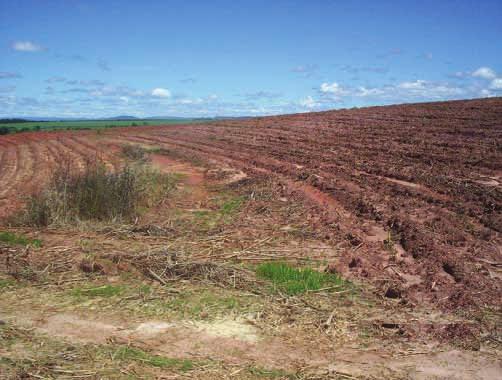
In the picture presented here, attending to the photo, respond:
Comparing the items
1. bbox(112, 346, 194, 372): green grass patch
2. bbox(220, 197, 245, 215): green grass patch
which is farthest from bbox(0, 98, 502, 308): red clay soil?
bbox(112, 346, 194, 372): green grass patch

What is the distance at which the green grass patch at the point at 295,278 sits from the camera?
6621 millimetres

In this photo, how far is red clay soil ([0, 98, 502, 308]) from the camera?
7199 millimetres

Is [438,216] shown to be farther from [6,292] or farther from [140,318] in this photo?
[6,292]

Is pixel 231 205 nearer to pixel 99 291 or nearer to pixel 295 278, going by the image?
pixel 295 278

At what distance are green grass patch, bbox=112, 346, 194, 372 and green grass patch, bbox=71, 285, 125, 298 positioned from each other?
1592 mm

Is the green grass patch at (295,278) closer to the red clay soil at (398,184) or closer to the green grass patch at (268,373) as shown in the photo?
the red clay soil at (398,184)

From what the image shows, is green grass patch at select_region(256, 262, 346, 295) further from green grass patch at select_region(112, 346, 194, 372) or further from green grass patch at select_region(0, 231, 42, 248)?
green grass patch at select_region(0, 231, 42, 248)

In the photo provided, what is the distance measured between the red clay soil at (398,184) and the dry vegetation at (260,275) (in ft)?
0.18

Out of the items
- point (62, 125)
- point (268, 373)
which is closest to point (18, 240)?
point (268, 373)

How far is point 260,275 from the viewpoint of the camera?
7.15 meters

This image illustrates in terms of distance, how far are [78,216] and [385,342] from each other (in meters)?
6.90

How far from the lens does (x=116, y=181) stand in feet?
36.2

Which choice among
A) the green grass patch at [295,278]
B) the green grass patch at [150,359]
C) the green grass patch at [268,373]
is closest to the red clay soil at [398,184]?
the green grass patch at [295,278]

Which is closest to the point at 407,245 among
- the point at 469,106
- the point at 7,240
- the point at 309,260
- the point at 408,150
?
the point at 309,260
